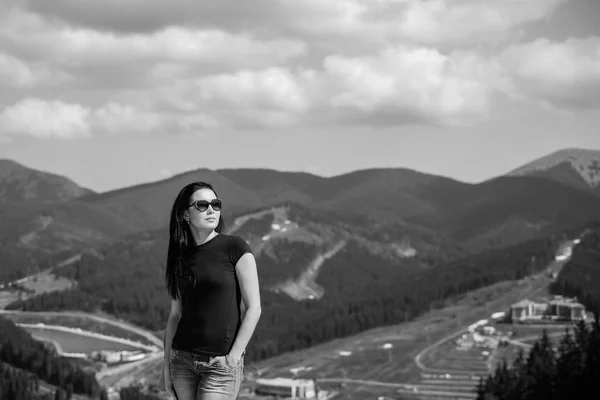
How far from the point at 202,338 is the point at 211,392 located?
0.81 metres

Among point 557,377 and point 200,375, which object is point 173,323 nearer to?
point 200,375

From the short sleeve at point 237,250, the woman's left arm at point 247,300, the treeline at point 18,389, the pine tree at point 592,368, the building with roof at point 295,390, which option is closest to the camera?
the woman's left arm at point 247,300

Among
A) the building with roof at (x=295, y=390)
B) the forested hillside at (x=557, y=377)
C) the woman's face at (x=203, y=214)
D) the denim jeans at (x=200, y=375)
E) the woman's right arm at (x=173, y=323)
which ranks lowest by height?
the building with roof at (x=295, y=390)

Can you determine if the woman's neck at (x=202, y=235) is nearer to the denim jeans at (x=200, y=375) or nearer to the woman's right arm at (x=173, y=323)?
the woman's right arm at (x=173, y=323)

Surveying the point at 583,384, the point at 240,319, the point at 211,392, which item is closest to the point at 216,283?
the point at 240,319

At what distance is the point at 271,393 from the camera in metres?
199

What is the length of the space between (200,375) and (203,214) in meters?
2.47

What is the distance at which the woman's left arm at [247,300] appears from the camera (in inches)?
573

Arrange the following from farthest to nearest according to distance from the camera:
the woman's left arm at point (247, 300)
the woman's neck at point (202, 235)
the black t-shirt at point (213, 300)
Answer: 1. the woman's neck at point (202, 235)
2. the black t-shirt at point (213, 300)
3. the woman's left arm at point (247, 300)

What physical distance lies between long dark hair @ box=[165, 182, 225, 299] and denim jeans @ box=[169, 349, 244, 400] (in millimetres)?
1016

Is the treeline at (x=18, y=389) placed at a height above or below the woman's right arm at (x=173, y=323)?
below

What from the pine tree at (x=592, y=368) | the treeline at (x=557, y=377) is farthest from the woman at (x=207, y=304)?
the pine tree at (x=592, y=368)

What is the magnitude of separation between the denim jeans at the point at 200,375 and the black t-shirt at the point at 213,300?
0.54ft

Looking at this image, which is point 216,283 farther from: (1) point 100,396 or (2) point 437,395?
(1) point 100,396
